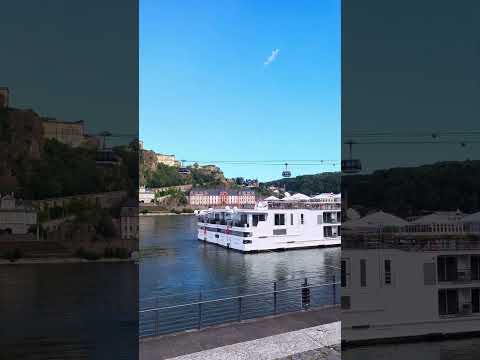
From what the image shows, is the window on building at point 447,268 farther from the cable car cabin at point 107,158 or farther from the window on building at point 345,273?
the cable car cabin at point 107,158

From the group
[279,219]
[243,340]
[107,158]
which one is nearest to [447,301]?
[243,340]

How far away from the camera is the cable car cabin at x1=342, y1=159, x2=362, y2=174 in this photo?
3.63 metres

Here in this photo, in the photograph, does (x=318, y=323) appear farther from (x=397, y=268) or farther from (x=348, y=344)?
(x=397, y=268)

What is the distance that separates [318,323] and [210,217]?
1341 cm

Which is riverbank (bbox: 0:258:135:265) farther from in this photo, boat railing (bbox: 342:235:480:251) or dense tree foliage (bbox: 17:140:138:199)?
boat railing (bbox: 342:235:480:251)

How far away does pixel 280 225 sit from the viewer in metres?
14.0

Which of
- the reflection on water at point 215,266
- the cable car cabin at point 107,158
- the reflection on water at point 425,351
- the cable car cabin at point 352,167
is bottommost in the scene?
the reflection on water at point 215,266

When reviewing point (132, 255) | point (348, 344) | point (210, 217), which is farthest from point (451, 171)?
point (210, 217)

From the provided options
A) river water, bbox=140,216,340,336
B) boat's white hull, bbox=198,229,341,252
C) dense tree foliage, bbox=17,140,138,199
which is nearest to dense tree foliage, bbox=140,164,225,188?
river water, bbox=140,216,340,336

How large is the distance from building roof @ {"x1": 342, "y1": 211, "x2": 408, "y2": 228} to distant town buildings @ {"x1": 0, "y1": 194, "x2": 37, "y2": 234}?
2423 millimetres

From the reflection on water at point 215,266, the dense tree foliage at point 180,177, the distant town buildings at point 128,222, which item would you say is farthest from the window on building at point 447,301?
the dense tree foliage at point 180,177

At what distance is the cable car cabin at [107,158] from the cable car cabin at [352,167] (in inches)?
68.4

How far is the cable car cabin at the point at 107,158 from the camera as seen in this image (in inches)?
131

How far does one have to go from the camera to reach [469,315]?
12.4 feet
